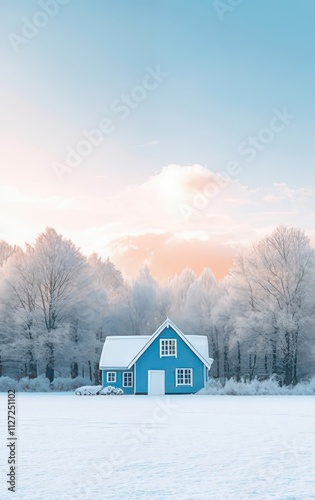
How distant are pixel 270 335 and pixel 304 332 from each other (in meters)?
3.43

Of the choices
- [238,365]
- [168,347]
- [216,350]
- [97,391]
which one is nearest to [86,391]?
[97,391]

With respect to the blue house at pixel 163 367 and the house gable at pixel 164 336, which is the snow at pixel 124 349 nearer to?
the blue house at pixel 163 367

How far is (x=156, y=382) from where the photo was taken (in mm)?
48688

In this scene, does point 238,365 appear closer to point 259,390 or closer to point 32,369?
point 259,390

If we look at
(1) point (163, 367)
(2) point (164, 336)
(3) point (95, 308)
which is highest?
(3) point (95, 308)

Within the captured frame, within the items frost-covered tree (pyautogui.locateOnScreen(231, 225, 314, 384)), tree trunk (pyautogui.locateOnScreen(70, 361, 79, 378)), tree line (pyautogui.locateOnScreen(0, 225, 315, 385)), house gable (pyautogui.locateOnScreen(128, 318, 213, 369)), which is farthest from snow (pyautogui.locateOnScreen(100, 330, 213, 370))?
tree trunk (pyautogui.locateOnScreen(70, 361, 79, 378))

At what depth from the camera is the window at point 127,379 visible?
163ft

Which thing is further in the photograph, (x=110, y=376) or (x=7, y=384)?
(x=7, y=384)

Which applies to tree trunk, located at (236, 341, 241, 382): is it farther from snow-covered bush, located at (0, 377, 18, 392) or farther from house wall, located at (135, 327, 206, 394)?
snow-covered bush, located at (0, 377, 18, 392)

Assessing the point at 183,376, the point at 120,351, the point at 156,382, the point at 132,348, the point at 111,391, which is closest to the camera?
the point at 111,391

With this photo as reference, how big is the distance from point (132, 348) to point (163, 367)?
4.04 m
